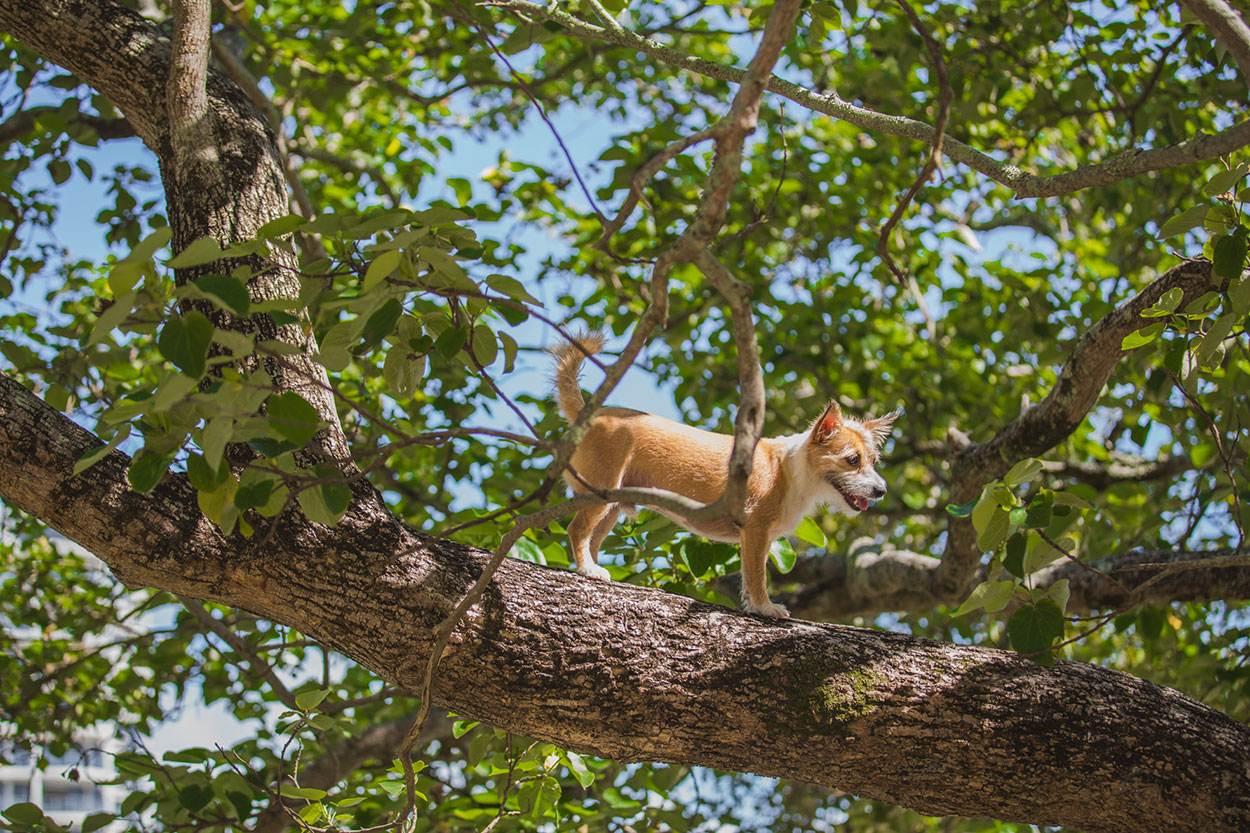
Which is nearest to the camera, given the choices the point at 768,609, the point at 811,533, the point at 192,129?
the point at 192,129

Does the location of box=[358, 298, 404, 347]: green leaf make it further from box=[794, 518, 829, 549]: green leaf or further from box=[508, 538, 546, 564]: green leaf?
box=[794, 518, 829, 549]: green leaf

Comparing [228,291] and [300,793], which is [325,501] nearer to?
[228,291]

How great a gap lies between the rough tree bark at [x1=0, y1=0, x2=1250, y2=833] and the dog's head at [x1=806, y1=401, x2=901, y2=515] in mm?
1143

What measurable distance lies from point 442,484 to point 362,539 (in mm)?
2651

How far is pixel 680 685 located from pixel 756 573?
977mm

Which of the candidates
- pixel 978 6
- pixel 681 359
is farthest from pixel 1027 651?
pixel 978 6

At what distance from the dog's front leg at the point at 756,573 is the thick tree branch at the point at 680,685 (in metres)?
0.74

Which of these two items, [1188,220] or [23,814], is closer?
[1188,220]

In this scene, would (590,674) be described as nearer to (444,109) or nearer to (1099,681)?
(1099,681)

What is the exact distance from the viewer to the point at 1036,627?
2.63 metres

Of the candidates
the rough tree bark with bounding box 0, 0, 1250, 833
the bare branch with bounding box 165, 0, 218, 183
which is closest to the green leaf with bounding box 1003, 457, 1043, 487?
the rough tree bark with bounding box 0, 0, 1250, 833

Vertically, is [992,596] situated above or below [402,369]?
below

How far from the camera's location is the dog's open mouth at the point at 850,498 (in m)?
3.86

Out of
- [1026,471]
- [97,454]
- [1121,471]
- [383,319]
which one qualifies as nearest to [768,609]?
[1026,471]
